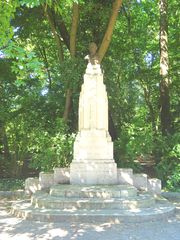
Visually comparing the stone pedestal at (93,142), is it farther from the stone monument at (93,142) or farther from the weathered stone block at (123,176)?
the weathered stone block at (123,176)

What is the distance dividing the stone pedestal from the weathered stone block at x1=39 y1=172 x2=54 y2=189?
2.91 feet

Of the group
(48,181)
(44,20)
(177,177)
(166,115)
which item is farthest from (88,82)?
(44,20)

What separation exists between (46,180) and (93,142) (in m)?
1.92

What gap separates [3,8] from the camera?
22.8 ft

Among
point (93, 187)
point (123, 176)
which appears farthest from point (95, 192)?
point (123, 176)

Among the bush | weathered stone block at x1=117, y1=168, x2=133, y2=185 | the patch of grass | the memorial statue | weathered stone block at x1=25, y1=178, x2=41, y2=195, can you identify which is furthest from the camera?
the patch of grass

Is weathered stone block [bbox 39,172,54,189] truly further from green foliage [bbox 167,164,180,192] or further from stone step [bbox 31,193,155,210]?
green foliage [bbox 167,164,180,192]

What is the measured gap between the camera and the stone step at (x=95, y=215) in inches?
326

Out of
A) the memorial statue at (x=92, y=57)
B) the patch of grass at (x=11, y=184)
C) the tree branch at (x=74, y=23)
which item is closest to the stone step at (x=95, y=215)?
the patch of grass at (x=11, y=184)

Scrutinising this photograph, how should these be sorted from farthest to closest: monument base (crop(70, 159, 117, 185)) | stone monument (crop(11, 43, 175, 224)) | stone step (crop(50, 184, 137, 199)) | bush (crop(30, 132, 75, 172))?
bush (crop(30, 132, 75, 172))
monument base (crop(70, 159, 117, 185))
stone step (crop(50, 184, 137, 199))
stone monument (crop(11, 43, 175, 224))

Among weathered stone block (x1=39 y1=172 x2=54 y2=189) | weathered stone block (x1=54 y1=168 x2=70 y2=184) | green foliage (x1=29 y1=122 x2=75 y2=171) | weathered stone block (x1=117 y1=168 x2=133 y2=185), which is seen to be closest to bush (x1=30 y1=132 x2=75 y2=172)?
green foliage (x1=29 y1=122 x2=75 y2=171)

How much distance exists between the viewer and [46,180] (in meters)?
11.5

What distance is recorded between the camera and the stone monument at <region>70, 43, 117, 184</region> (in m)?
10.9

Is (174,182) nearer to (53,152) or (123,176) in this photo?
(123,176)
